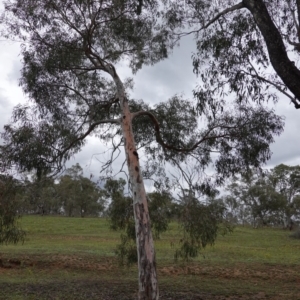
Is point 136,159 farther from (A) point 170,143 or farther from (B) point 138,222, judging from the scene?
(A) point 170,143

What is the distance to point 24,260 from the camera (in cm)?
1608

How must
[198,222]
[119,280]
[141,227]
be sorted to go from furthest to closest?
[119,280], [198,222], [141,227]

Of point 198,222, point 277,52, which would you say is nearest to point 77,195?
point 198,222

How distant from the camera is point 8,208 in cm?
1175

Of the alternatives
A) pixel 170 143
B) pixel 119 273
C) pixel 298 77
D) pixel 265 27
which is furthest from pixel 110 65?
pixel 119 273

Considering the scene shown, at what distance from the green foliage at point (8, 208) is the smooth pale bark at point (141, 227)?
3199 mm

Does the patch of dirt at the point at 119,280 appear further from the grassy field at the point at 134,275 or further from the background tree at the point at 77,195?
the background tree at the point at 77,195

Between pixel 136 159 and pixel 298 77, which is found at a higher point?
pixel 298 77

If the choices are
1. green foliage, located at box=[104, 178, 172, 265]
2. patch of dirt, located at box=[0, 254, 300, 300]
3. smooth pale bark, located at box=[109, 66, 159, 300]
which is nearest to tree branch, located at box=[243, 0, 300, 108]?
smooth pale bark, located at box=[109, 66, 159, 300]

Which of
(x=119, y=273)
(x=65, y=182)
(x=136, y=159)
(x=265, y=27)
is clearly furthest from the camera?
(x=65, y=182)

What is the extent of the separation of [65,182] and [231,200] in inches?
716

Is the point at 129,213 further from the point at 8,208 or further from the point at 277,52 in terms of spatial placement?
the point at 277,52

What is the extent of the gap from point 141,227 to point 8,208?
4.32 metres

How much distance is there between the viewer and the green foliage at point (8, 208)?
11.2 metres
